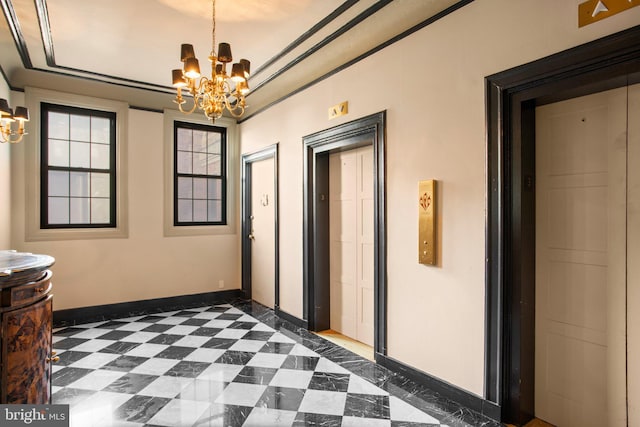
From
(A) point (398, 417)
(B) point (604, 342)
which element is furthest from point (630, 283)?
(A) point (398, 417)

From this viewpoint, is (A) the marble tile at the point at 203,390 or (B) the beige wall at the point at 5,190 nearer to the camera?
(A) the marble tile at the point at 203,390

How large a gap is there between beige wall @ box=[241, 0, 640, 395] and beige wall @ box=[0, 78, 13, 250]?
3.79 m

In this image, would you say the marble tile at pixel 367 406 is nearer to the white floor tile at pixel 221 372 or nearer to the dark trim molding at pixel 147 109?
the white floor tile at pixel 221 372

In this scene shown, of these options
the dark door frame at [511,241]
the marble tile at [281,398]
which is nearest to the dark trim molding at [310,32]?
the dark door frame at [511,241]

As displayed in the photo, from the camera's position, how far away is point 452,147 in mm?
2678

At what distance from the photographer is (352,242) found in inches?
160

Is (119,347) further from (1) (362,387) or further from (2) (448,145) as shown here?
(2) (448,145)

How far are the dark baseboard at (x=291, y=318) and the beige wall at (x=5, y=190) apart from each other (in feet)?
10.4

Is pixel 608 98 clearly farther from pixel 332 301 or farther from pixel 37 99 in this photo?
pixel 37 99

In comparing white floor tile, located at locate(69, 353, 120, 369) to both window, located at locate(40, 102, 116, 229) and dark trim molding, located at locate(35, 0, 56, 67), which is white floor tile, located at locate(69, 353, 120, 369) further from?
dark trim molding, located at locate(35, 0, 56, 67)

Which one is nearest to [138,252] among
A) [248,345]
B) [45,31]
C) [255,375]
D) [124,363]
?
[124,363]

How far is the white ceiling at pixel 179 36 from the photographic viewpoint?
301cm

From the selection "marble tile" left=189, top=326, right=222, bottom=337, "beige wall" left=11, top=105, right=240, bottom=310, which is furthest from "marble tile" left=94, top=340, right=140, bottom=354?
"beige wall" left=11, top=105, right=240, bottom=310

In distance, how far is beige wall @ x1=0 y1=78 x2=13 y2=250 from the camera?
3881 mm
